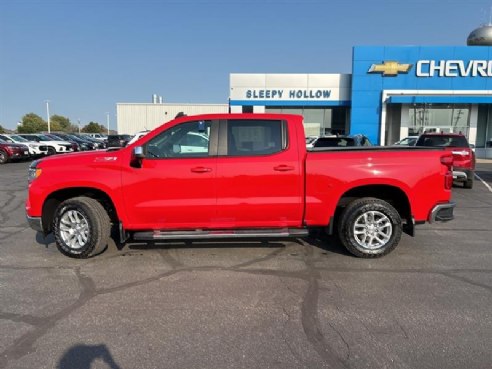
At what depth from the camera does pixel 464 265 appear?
190 inches

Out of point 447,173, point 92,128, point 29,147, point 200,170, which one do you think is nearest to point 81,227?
point 200,170

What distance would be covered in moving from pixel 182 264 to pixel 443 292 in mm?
3075

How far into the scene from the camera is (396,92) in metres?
26.6

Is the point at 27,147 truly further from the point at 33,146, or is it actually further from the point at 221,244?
the point at 221,244

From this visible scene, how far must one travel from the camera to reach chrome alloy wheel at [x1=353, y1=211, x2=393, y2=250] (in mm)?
5043

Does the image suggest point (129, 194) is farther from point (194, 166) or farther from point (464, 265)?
point (464, 265)

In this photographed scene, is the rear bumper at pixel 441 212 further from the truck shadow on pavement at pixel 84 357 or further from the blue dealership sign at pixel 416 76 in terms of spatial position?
the blue dealership sign at pixel 416 76

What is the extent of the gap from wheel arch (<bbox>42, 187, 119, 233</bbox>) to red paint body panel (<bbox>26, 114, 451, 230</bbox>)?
14cm

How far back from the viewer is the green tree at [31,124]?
7700 centimetres

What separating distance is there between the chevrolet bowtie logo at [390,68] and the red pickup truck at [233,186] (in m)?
24.0

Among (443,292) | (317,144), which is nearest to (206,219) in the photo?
(443,292)

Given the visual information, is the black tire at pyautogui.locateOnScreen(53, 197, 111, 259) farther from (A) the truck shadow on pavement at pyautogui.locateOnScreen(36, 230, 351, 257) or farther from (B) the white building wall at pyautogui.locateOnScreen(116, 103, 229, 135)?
(B) the white building wall at pyautogui.locateOnScreen(116, 103, 229, 135)

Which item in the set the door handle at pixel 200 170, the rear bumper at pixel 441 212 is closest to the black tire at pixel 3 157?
the door handle at pixel 200 170

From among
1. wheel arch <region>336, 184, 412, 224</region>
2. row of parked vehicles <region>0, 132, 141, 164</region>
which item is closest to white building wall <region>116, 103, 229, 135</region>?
row of parked vehicles <region>0, 132, 141, 164</region>
